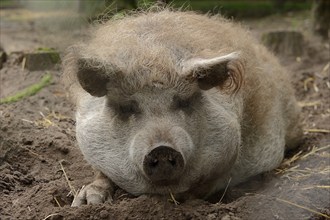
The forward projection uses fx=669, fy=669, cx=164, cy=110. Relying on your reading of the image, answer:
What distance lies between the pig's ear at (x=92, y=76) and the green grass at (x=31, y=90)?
225 centimetres

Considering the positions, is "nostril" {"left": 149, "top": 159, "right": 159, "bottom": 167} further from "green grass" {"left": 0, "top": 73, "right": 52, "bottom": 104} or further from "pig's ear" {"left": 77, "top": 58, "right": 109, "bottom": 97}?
"green grass" {"left": 0, "top": 73, "right": 52, "bottom": 104}

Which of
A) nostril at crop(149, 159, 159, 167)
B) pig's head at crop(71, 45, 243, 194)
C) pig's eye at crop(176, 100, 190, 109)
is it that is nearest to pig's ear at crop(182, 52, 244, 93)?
pig's head at crop(71, 45, 243, 194)

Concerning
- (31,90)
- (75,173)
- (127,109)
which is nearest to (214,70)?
(127,109)

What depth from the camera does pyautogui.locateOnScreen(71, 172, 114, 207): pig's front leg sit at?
175 inches

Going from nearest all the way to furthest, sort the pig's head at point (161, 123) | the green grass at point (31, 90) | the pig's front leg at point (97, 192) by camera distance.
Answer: the pig's head at point (161, 123) → the pig's front leg at point (97, 192) → the green grass at point (31, 90)

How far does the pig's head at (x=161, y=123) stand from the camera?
4.04 m

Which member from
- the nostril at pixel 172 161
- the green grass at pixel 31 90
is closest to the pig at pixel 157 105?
the nostril at pixel 172 161

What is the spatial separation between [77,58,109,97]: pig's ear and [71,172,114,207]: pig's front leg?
65 centimetres

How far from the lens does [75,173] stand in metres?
5.07

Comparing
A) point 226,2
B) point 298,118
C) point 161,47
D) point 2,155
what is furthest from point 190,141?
point 226,2

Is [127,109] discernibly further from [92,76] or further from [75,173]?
[75,173]

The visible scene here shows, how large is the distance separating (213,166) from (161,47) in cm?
87

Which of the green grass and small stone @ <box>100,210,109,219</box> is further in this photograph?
the green grass

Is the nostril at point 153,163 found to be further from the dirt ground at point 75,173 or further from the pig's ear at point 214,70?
the pig's ear at point 214,70
